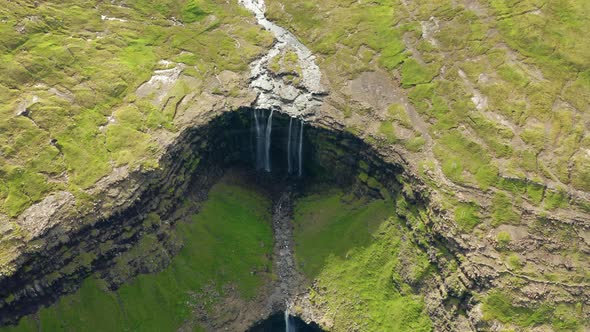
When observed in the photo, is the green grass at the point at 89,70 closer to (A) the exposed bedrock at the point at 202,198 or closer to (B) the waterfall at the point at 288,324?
(A) the exposed bedrock at the point at 202,198

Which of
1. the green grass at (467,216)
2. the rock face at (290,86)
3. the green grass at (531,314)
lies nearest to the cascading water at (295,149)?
the rock face at (290,86)

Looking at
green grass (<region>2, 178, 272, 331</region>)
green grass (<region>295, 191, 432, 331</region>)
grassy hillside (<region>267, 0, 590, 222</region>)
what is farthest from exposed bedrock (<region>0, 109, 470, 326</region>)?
grassy hillside (<region>267, 0, 590, 222</region>)

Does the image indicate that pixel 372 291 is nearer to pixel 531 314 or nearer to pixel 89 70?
pixel 531 314

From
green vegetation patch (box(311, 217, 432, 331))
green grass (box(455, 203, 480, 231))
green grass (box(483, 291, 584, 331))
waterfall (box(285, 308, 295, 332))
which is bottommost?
waterfall (box(285, 308, 295, 332))

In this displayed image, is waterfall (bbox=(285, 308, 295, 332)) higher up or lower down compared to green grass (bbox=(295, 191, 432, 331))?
lower down

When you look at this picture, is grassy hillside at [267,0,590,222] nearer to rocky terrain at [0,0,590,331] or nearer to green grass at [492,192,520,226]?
rocky terrain at [0,0,590,331]

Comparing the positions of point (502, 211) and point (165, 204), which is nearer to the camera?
point (502, 211)

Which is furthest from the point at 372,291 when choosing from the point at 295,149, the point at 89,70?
the point at 89,70
